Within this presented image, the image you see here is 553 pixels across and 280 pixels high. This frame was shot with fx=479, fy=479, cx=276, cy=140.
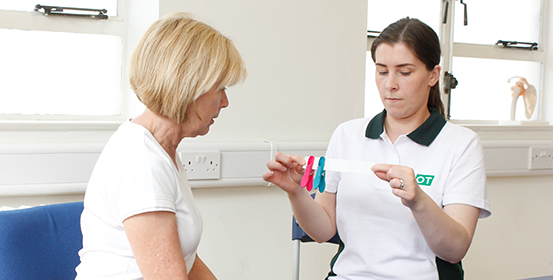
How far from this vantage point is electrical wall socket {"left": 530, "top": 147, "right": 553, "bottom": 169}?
8.02ft

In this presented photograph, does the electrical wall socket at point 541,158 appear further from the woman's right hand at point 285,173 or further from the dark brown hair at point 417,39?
the woman's right hand at point 285,173

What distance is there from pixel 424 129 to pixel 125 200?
0.86m

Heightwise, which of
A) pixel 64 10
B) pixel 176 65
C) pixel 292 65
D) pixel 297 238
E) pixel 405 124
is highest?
pixel 64 10

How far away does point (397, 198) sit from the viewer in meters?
1.35

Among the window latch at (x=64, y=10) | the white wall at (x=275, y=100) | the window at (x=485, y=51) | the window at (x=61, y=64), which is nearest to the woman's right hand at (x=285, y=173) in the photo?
the white wall at (x=275, y=100)

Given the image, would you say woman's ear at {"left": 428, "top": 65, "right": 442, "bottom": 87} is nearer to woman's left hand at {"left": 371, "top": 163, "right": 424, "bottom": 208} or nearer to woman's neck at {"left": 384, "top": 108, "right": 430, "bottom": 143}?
woman's neck at {"left": 384, "top": 108, "right": 430, "bottom": 143}

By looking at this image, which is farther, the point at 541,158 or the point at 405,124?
the point at 541,158

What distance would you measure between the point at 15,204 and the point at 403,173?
1.26 metres

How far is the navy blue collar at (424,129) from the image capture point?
4.44 ft

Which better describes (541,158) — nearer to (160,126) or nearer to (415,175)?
(415,175)

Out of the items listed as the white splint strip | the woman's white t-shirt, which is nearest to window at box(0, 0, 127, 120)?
the woman's white t-shirt

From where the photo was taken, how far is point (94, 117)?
1.89 meters

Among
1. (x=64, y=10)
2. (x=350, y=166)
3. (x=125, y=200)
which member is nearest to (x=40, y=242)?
(x=125, y=200)

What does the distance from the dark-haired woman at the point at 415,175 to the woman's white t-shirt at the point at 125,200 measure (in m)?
0.36
